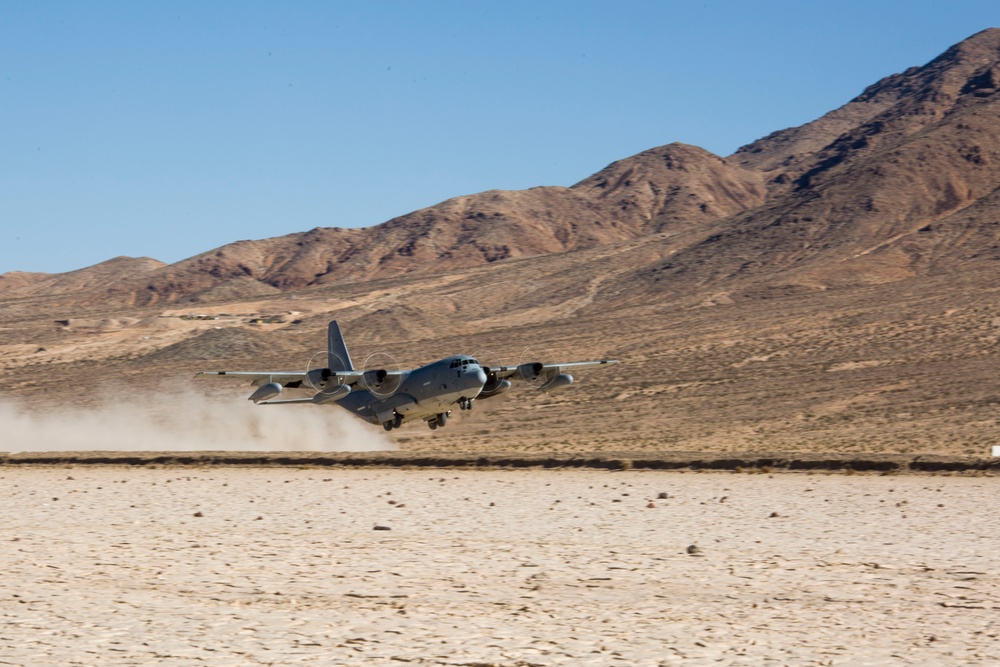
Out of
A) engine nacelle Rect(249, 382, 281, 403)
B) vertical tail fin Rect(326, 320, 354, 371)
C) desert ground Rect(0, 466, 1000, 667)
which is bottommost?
desert ground Rect(0, 466, 1000, 667)

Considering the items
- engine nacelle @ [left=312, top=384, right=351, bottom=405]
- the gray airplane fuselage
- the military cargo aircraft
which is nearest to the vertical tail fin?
the military cargo aircraft

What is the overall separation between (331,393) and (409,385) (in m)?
3.51

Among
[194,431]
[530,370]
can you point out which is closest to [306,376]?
[530,370]

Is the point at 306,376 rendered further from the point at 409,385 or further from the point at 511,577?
the point at 511,577

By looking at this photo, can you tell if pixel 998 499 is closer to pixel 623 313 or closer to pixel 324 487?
pixel 324 487

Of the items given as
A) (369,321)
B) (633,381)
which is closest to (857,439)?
(633,381)

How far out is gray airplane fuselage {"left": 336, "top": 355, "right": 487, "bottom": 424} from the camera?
42.5 m

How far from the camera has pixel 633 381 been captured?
7531 cm

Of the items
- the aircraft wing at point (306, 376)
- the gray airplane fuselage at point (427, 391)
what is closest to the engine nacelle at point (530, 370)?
the gray airplane fuselage at point (427, 391)

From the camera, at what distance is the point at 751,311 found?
320 feet

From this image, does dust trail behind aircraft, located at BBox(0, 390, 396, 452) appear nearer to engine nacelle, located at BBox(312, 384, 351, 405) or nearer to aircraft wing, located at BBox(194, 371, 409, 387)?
aircraft wing, located at BBox(194, 371, 409, 387)

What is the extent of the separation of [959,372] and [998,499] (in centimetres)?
4887

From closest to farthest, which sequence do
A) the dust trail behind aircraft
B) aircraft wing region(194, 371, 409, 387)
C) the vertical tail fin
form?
aircraft wing region(194, 371, 409, 387), the vertical tail fin, the dust trail behind aircraft

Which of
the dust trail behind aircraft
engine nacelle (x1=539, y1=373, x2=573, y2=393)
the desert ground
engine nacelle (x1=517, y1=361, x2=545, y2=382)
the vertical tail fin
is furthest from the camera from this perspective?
the dust trail behind aircraft
